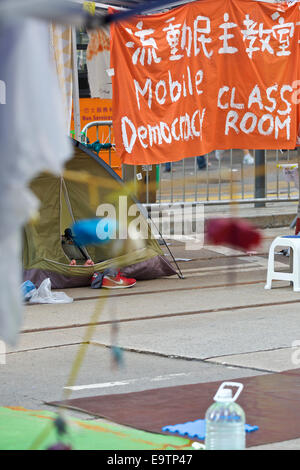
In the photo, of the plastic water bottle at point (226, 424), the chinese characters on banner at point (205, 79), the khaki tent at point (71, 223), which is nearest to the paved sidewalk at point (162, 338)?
the khaki tent at point (71, 223)

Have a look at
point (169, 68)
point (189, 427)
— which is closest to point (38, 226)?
point (169, 68)

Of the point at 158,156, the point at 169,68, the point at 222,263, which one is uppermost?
the point at 169,68

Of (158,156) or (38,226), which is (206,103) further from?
(38,226)

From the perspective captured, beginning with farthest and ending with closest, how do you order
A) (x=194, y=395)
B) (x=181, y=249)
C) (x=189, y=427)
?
(x=181, y=249) → (x=194, y=395) → (x=189, y=427)

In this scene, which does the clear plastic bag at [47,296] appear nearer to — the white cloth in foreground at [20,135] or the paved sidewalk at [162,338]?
the paved sidewalk at [162,338]

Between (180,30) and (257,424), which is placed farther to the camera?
(180,30)

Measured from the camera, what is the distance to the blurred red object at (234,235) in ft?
8.62

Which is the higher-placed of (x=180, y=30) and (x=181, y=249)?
(x=180, y=30)

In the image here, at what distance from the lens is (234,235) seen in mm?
2654

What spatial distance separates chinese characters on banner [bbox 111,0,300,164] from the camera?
10203mm

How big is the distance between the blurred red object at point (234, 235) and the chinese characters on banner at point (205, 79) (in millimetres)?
7526

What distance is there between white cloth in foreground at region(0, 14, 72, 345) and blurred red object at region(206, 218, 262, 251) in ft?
1.90
